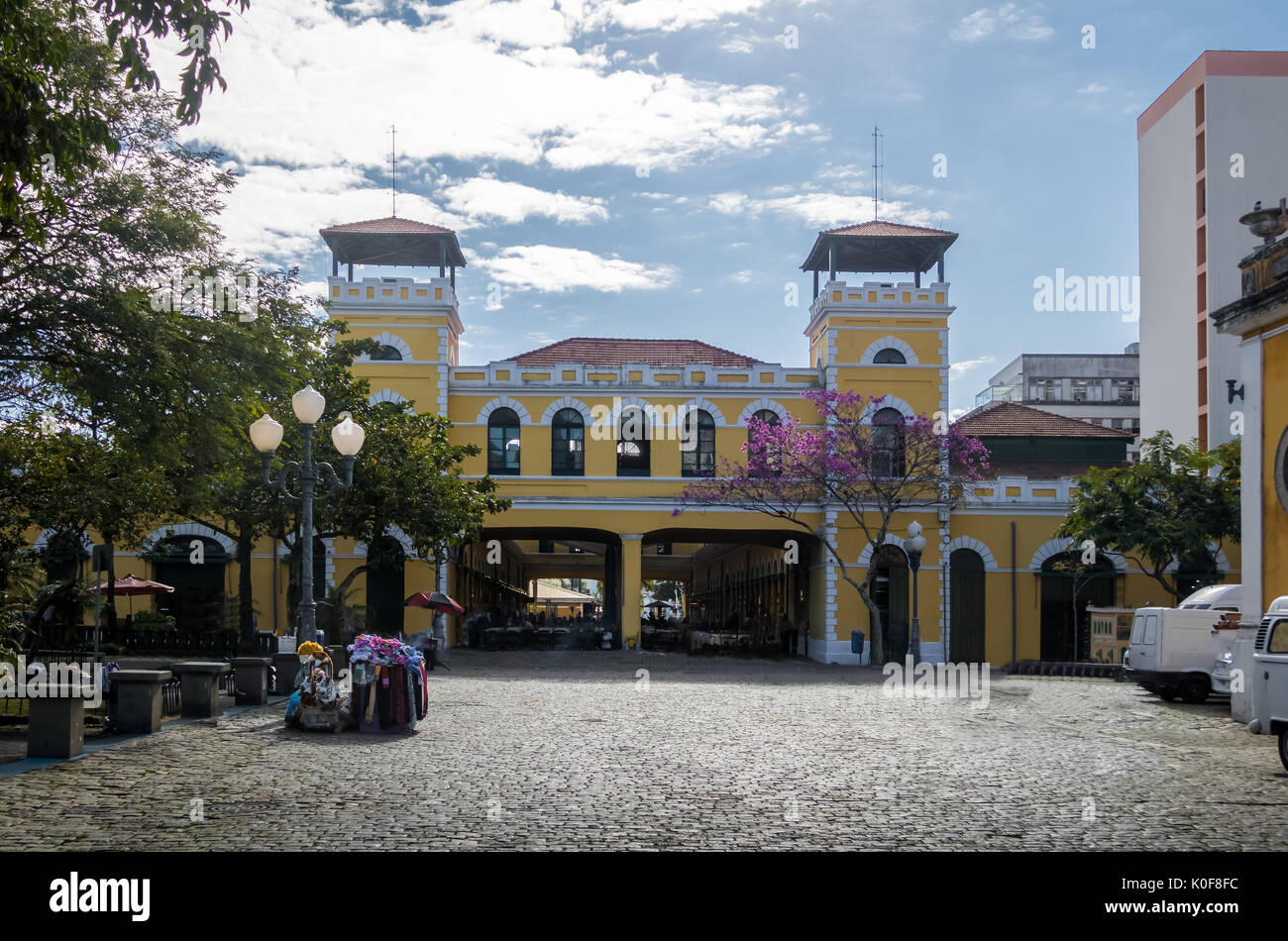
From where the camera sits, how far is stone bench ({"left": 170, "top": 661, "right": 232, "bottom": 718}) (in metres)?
14.2

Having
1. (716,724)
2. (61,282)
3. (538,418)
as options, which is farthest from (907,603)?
(61,282)

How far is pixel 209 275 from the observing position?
1380cm

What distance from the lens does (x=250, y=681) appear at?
52.1 feet

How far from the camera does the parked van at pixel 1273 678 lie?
11.4 meters

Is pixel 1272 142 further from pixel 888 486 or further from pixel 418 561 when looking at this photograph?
pixel 418 561

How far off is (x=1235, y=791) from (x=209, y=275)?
39.5 feet

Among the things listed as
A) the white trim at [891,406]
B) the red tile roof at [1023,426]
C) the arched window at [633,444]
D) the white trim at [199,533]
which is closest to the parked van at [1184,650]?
the white trim at [891,406]

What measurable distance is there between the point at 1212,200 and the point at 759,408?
19668mm

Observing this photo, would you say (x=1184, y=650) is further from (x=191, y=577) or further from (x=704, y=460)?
(x=191, y=577)

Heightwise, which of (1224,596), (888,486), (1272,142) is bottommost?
(1224,596)

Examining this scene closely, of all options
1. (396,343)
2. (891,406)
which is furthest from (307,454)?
(891,406)

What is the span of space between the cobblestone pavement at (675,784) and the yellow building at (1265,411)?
90.0 inches

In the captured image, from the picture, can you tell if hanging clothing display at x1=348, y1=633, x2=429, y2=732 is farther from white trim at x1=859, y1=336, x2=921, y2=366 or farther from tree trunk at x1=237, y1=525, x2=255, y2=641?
white trim at x1=859, y1=336, x2=921, y2=366

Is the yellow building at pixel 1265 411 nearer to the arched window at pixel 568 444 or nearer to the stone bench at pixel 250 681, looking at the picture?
the stone bench at pixel 250 681
